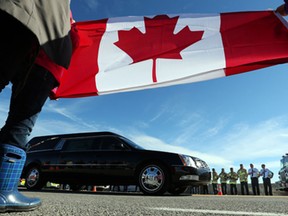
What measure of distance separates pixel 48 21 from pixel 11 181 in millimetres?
1006

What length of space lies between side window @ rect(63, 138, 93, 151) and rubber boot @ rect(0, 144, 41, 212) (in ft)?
19.4

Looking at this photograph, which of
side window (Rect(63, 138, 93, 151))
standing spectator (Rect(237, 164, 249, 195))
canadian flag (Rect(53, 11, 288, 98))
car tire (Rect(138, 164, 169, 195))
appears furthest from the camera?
standing spectator (Rect(237, 164, 249, 195))

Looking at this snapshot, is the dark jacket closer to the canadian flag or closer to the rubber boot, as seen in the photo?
the rubber boot

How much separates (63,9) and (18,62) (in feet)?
1.36

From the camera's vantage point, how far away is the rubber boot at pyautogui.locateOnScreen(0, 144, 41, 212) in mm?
1785

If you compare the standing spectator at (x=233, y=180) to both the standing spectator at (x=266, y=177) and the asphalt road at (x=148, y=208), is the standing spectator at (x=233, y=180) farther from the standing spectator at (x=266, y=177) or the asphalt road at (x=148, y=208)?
the asphalt road at (x=148, y=208)

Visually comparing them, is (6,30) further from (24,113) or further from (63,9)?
(24,113)

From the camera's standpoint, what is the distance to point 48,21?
164 cm

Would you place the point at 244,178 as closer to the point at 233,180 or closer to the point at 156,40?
the point at 233,180

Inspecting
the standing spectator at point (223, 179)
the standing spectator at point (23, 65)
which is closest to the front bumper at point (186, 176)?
the standing spectator at point (23, 65)

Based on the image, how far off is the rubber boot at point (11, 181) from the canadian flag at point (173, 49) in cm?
160

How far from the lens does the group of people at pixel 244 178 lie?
1444cm

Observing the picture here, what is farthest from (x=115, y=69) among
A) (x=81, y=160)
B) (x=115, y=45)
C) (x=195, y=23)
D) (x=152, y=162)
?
(x=81, y=160)

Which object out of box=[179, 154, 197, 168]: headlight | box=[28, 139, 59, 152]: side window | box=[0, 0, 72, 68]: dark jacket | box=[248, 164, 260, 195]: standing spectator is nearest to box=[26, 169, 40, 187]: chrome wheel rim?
box=[28, 139, 59, 152]: side window
